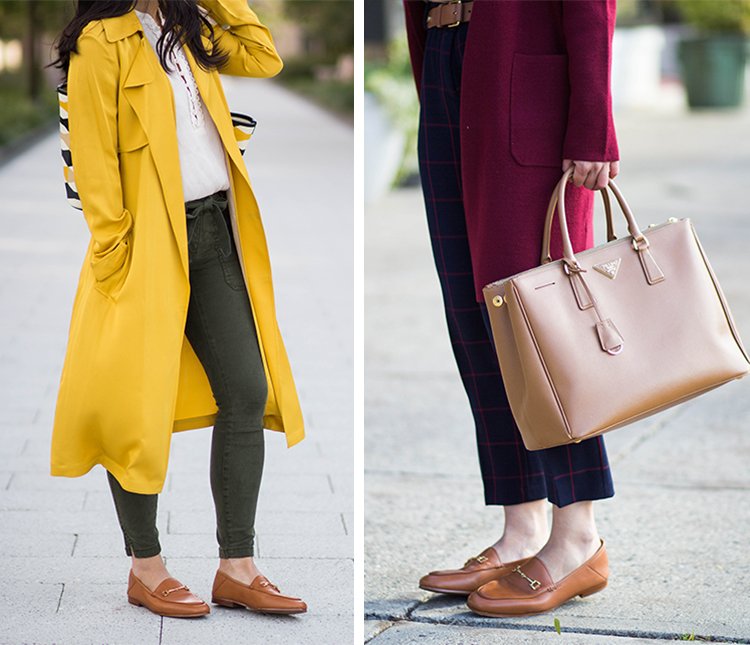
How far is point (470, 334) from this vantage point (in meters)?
2.65

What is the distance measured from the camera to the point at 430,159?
8.58ft

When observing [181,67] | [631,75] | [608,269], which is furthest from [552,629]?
[631,75]

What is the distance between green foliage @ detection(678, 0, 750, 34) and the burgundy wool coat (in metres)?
17.7

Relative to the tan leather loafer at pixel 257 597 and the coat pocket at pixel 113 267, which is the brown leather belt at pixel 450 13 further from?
the tan leather loafer at pixel 257 597

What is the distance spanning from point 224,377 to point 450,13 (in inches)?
42.2

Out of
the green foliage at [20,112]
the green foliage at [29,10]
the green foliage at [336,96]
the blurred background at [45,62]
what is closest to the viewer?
the green foliage at [20,112]

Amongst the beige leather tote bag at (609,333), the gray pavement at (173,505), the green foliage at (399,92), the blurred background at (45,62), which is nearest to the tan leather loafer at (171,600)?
the gray pavement at (173,505)

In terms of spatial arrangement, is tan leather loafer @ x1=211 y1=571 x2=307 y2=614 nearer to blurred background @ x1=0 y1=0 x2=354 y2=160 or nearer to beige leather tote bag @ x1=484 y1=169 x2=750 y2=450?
beige leather tote bag @ x1=484 y1=169 x2=750 y2=450

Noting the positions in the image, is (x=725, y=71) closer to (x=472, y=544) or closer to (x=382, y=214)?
(x=382, y=214)

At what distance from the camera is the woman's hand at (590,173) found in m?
2.29

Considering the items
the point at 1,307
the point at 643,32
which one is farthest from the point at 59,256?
the point at 643,32

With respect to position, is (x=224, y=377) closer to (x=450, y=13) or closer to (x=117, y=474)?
(x=117, y=474)

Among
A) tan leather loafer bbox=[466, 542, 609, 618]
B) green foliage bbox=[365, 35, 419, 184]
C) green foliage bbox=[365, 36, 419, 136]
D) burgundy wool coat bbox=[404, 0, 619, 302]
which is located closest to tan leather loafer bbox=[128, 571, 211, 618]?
tan leather loafer bbox=[466, 542, 609, 618]

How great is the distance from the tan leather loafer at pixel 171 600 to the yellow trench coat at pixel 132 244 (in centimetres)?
35
